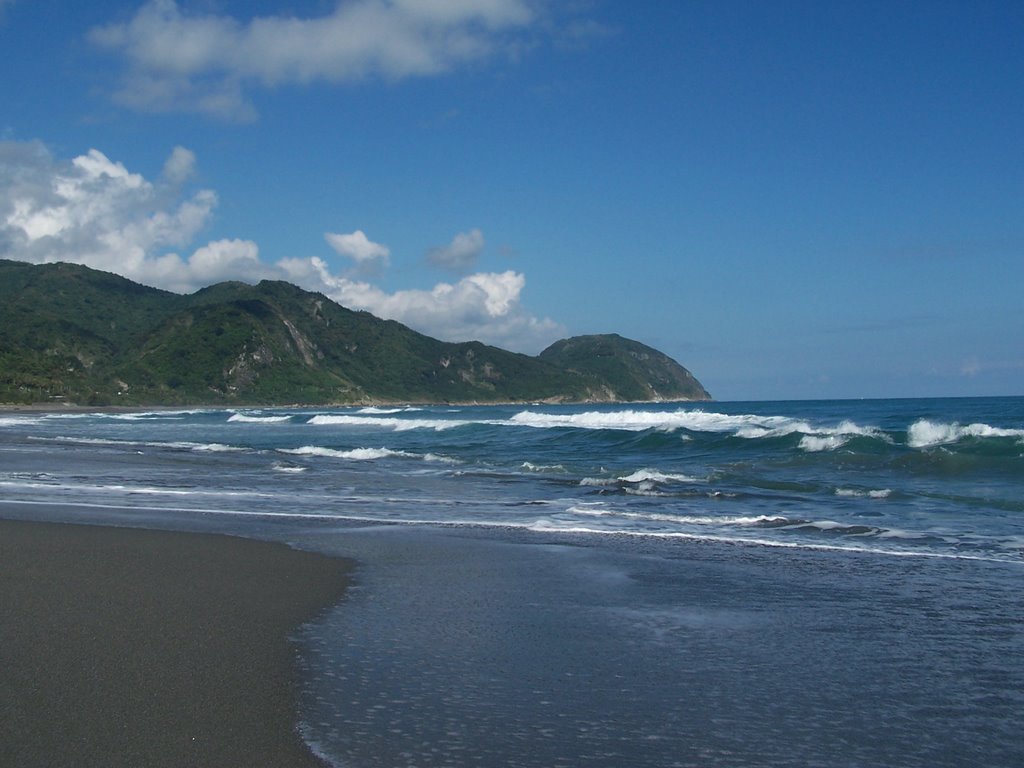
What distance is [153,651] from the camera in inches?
211

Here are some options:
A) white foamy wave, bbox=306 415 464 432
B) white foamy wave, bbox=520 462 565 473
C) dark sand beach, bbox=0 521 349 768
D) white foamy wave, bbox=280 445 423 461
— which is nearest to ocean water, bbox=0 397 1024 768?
dark sand beach, bbox=0 521 349 768

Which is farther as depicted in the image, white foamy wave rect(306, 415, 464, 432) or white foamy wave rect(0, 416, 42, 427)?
white foamy wave rect(306, 415, 464, 432)

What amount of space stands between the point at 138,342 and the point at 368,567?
149162 millimetres

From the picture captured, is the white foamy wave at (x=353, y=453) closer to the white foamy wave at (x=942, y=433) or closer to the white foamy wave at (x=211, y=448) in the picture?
the white foamy wave at (x=211, y=448)

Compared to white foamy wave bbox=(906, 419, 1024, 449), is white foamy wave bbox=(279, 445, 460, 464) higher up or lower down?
lower down

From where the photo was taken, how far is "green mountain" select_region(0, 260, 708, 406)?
11944cm

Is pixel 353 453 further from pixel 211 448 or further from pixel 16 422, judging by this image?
pixel 16 422

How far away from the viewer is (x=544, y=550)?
9.89 metres

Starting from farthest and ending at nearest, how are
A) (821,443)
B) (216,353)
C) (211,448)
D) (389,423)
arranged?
(216,353)
(389,423)
(211,448)
(821,443)

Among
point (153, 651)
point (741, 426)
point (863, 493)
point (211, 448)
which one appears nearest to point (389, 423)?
point (741, 426)

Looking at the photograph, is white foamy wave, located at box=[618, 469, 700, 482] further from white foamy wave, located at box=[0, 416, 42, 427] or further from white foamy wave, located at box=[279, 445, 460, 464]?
white foamy wave, located at box=[0, 416, 42, 427]

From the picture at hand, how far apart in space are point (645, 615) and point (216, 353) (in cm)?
14352

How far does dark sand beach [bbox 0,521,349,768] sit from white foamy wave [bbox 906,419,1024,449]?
23487mm

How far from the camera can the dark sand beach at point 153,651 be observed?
3916 mm
